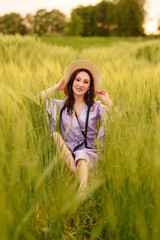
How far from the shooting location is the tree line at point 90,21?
34250mm

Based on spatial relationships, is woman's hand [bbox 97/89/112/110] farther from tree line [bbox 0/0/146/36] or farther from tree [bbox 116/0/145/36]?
tree [bbox 116/0/145/36]

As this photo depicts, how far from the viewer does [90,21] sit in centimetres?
4394

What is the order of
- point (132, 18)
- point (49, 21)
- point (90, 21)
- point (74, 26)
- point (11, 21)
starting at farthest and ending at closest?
point (90, 21)
point (49, 21)
point (11, 21)
point (74, 26)
point (132, 18)

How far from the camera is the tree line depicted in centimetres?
3425

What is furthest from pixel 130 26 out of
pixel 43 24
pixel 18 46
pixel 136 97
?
pixel 136 97

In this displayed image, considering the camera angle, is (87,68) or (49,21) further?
(49,21)

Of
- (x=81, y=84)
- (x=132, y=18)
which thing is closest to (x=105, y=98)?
(x=81, y=84)

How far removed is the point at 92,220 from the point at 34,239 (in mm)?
282

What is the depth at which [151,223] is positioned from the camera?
64 centimetres

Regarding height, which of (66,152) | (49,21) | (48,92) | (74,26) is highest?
(49,21)

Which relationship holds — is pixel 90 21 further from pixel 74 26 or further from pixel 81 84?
pixel 81 84

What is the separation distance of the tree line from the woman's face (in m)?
30.0

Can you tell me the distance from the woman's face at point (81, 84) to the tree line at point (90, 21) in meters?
30.0

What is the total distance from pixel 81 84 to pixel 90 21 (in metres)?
46.6
